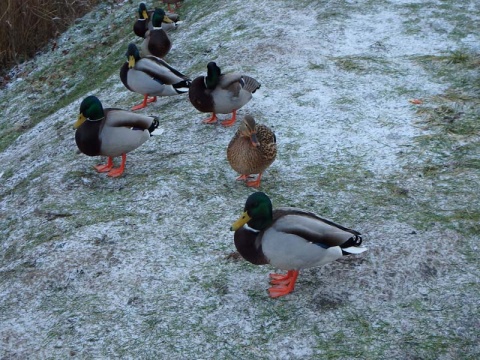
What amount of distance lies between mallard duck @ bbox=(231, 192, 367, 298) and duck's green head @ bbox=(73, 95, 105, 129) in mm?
2687

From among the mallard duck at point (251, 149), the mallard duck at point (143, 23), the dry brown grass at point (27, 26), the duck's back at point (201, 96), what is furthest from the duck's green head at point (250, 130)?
the dry brown grass at point (27, 26)

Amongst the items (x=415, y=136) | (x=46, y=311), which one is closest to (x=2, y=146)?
(x=46, y=311)

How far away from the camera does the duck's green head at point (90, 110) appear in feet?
21.5

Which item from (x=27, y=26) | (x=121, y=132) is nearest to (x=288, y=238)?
(x=121, y=132)

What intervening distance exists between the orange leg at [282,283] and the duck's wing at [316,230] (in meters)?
0.45

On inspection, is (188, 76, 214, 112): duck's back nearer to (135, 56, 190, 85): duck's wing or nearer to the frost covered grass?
the frost covered grass

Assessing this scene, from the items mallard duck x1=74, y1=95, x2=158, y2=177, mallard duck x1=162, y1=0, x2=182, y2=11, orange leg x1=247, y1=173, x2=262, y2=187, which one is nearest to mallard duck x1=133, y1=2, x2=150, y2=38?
mallard duck x1=162, y1=0, x2=182, y2=11

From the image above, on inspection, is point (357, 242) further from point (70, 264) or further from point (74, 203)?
point (74, 203)

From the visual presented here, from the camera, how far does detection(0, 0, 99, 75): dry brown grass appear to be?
12.6 meters

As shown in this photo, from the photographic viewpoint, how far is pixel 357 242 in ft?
15.3

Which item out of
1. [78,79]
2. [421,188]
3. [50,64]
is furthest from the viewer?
[50,64]

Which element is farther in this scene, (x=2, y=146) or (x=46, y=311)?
(x=2, y=146)

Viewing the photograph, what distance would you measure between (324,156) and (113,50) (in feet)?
23.1

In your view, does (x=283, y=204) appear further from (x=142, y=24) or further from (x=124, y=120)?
(x=142, y=24)
